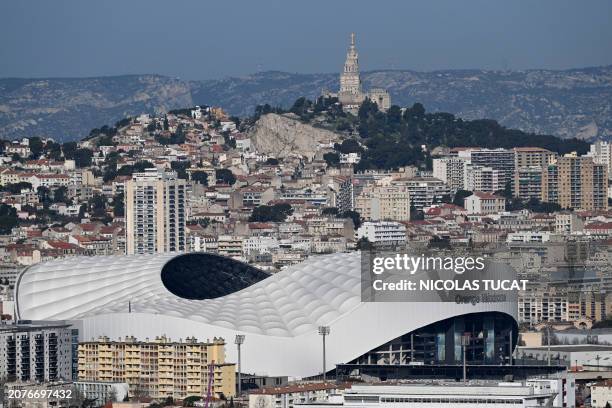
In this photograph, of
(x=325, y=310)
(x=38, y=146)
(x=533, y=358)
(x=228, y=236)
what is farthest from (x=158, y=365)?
(x=38, y=146)

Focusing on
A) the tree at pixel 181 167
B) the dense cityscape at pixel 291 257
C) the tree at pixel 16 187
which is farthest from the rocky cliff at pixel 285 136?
the tree at pixel 16 187

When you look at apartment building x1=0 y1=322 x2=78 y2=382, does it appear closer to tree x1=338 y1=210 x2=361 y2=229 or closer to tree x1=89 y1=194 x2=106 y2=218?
tree x1=338 y1=210 x2=361 y2=229

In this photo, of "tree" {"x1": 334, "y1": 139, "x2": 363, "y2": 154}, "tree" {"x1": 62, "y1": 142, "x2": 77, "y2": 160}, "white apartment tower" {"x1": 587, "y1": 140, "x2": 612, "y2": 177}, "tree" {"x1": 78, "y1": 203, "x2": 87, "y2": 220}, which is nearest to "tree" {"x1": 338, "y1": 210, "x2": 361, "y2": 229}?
"tree" {"x1": 78, "y1": 203, "x2": 87, "y2": 220}

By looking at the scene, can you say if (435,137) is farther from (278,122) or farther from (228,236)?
(228,236)

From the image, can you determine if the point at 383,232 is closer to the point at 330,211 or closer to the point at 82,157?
the point at 330,211

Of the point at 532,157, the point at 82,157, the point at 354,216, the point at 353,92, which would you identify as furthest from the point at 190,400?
the point at 353,92

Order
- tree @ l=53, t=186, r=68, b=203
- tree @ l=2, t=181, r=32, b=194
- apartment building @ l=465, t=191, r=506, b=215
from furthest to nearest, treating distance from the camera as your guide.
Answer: tree @ l=2, t=181, r=32, b=194 → apartment building @ l=465, t=191, r=506, b=215 → tree @ l=53, t=186, r=68, b=203

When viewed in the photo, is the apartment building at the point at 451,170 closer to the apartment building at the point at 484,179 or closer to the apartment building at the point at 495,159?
the apartment building at the point at 484,179
